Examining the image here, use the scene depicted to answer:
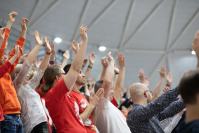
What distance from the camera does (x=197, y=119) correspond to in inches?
115

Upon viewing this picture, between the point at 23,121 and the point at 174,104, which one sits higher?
the point at 174,104

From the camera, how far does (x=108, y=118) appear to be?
5531 millimetres

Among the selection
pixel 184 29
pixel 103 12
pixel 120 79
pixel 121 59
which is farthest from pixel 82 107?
pixel 184 29

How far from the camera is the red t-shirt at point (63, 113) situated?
515cm

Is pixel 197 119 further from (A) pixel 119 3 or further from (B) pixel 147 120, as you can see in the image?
(A) pixel 119 3

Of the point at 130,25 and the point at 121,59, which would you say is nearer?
the point at 121,59

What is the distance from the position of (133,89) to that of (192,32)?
1211 centimetres

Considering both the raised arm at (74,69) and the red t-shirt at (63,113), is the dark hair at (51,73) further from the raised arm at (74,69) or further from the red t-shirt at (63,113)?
the raised arm at (74,69)

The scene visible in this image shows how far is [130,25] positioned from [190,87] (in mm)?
14300

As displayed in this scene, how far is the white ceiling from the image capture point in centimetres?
1574

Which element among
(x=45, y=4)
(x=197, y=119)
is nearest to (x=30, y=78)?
(x=197, y=119)

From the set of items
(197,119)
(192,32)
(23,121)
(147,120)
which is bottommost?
(23,121)

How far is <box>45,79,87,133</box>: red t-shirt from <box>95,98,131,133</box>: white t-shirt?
39cm

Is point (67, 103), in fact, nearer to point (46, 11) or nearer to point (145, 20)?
point (46, 11)
